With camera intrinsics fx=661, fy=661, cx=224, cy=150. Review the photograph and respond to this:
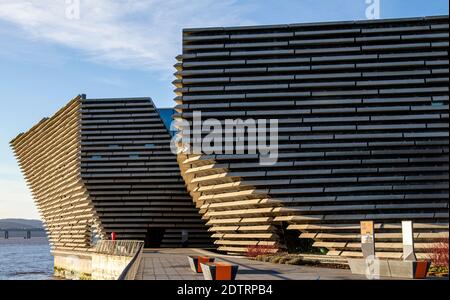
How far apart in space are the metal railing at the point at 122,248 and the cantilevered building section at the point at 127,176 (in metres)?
24.3

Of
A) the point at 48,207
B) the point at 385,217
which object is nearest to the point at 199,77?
the point at 385,217

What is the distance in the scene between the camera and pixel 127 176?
273 feet

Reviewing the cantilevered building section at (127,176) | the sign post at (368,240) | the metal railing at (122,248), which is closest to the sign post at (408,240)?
the sign post at (368,240)

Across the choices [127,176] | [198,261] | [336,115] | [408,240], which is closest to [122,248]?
[198,261]

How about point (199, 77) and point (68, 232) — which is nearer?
point (199, 77)

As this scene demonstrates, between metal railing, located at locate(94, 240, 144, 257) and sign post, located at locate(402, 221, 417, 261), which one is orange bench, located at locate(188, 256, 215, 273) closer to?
sign post, located at locate(402, 221, 417, 261)

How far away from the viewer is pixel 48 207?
107 metres

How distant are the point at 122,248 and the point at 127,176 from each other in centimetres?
3328

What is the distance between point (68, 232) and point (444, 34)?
6233 cm

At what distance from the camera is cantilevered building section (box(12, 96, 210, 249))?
83.4 m

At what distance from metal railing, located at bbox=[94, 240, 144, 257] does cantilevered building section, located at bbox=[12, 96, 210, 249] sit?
2426 centimetres
